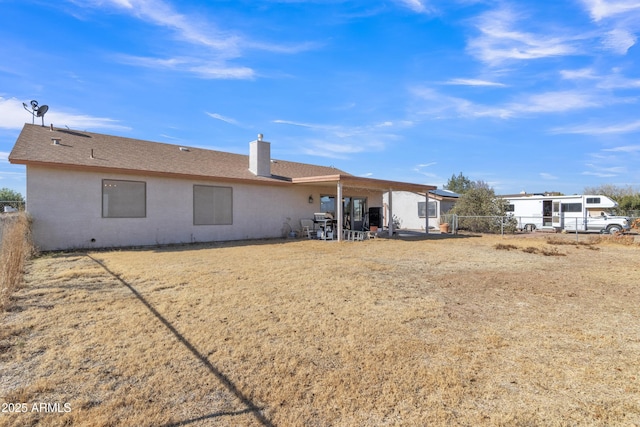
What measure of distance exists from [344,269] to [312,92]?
36.5 ft

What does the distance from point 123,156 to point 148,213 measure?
8.01 feet

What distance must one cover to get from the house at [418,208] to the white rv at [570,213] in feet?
14.1

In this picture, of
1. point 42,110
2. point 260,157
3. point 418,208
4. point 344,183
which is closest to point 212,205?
point 260,157

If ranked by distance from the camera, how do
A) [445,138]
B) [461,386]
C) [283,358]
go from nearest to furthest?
1. [461,386]
2. [283,358]
3. [445,138]

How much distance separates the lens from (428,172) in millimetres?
44281

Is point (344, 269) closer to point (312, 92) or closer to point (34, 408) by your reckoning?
point (34, 408)

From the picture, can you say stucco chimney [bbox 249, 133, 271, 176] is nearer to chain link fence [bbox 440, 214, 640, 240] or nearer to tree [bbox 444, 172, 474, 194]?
chain link fence [bbox 440, 214, 640, 240]

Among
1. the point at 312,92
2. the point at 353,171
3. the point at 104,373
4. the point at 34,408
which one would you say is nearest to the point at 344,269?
the point at 104,373

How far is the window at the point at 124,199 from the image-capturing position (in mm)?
11570

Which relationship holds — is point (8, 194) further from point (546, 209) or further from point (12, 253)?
point (546, 209)

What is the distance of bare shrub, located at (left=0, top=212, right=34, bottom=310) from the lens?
540 centimetres

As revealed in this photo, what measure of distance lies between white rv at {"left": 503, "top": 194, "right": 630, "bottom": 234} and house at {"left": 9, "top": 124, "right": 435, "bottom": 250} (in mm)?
9841

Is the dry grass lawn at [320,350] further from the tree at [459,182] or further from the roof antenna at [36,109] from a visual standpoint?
the tree at [459,182]

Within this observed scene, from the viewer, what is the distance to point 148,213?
12.3 m
